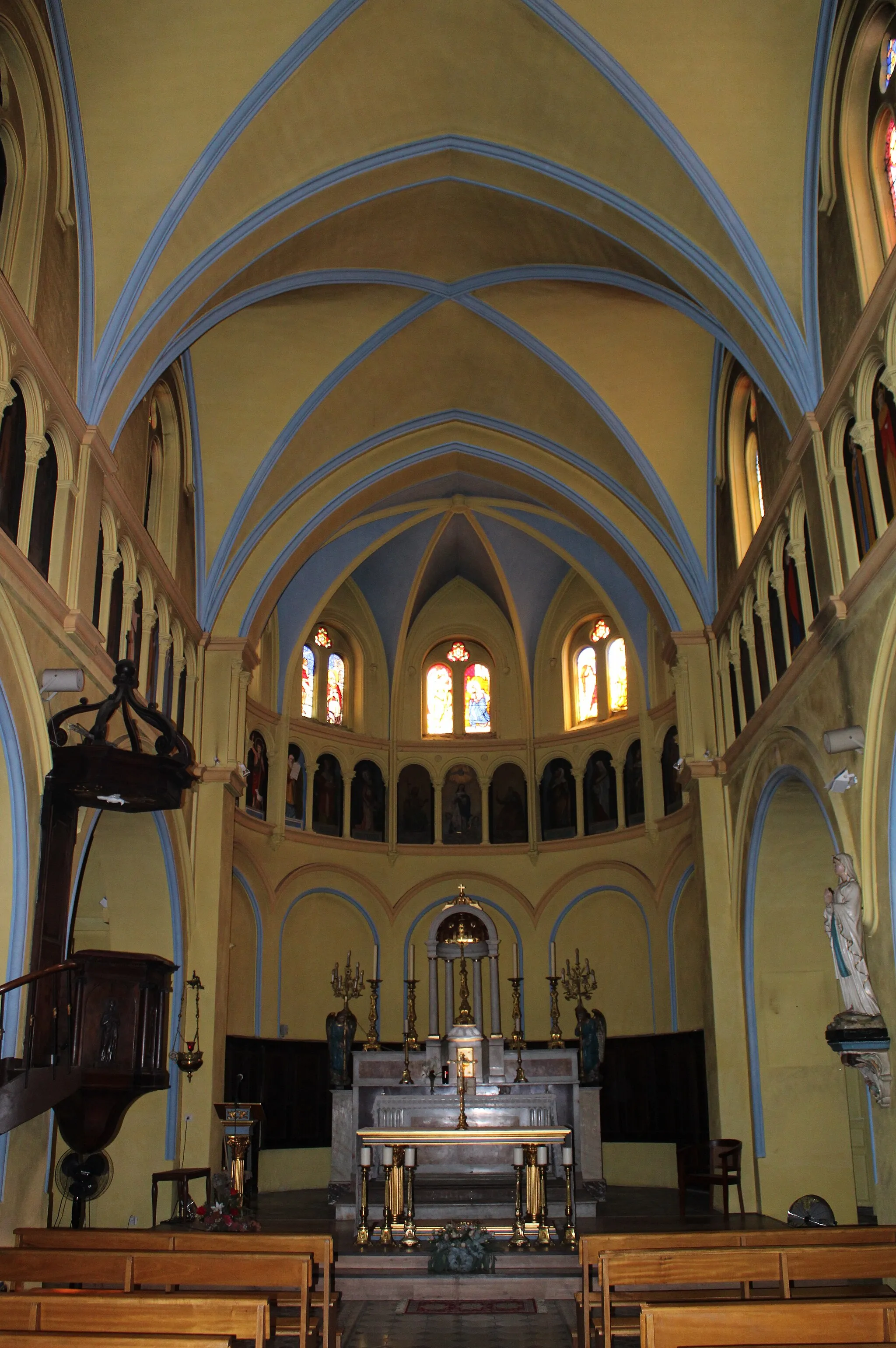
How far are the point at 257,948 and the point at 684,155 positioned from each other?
1554 cm

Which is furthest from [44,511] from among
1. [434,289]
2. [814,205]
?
[814,205]

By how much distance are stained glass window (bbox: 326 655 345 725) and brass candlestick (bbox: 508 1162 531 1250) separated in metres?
13.0

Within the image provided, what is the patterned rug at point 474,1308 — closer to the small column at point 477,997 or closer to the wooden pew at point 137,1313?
the wooden pew at point 137,1313

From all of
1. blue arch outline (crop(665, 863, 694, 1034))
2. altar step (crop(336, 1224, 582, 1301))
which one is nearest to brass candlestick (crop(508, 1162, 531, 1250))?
altar step (crop(336, 1224, 582, 1301))

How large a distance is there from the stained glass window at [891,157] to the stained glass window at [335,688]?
16812 millimetres

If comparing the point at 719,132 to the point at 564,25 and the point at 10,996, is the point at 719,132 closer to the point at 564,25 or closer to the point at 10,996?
the point at 564,25

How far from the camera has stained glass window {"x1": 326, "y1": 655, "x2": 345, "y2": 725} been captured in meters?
25.8

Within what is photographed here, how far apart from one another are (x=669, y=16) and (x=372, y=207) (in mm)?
4808

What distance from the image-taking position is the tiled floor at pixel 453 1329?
9266 millimetres

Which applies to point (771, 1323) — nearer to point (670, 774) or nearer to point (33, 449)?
point (33, 449)

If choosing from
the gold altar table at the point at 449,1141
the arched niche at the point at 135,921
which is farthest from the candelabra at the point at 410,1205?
the arched niche at the point at 135,921

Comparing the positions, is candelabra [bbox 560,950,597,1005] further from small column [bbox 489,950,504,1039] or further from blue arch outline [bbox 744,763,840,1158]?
blue arch outline [bbox 744,763,840,1158]

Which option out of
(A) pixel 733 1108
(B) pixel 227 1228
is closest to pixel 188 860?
(B) pixel 227 1228

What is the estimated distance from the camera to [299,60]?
12891 millimetres
